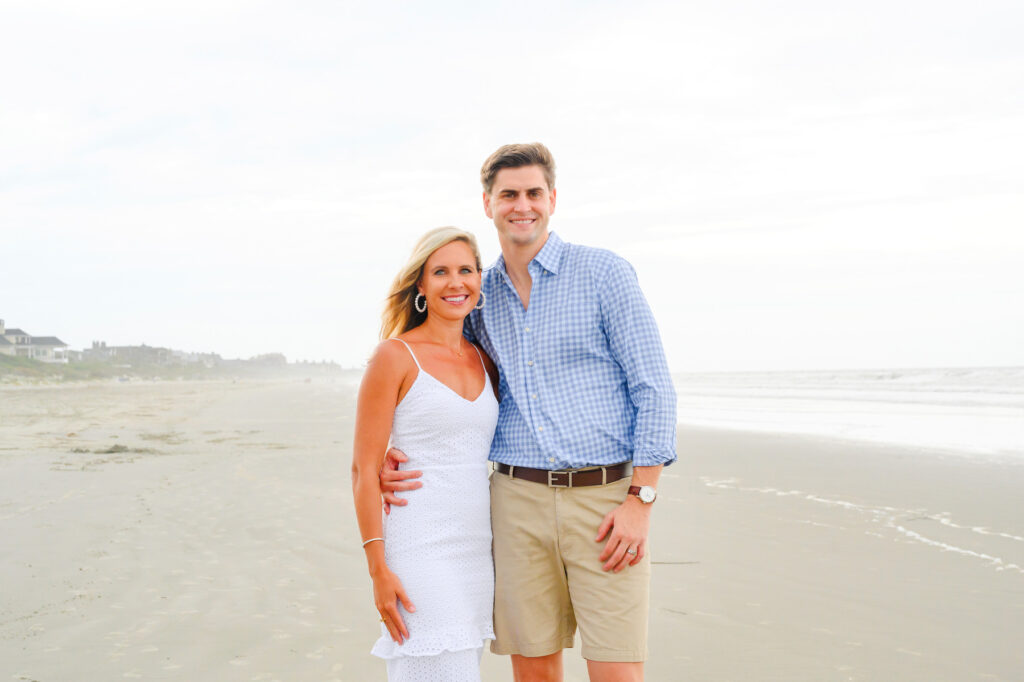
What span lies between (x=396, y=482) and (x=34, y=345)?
94816mm

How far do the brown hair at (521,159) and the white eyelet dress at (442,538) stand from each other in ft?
2.61

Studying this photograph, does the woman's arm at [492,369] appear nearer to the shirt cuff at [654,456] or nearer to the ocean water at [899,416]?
the shirt cuff at [654,456]

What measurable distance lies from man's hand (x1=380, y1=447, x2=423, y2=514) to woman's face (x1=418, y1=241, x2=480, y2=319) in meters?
0.59

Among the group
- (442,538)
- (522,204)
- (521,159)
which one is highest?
(521,159)

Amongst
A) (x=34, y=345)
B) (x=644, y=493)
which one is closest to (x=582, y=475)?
(x=644, y=493)

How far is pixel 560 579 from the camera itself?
2848mm

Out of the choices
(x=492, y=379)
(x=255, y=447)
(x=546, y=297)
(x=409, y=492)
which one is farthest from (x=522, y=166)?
(x=255, y=447)

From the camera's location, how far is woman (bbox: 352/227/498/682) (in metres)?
2.57

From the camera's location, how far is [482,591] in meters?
2.74

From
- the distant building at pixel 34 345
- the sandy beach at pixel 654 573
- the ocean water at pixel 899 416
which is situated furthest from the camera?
the distant building at pixel 34 345

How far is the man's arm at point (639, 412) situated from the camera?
263 centimetres

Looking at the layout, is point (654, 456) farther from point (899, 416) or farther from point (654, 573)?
point (899, 416)

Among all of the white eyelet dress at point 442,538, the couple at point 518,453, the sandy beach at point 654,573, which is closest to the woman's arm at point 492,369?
the couple at point 518,453

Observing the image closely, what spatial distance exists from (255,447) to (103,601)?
801 cm
